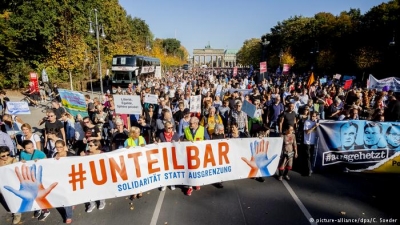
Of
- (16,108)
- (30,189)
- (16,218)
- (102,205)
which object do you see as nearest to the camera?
(30,189)

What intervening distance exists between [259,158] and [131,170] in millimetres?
2958

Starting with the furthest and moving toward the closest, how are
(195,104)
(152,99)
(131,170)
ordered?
(152,99), (195,104), (131,170)

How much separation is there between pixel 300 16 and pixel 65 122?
70.9 metres

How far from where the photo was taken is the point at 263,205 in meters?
5.42

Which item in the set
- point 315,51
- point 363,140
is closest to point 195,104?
point 363,140

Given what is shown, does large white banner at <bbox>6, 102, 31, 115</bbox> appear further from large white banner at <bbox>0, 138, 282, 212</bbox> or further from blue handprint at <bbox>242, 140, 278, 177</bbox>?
blue handprint at <bbox>242, 140, 278, 177</bbox>

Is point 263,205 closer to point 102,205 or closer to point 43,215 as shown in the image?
point 102,205

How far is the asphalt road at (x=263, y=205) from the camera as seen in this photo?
4945 millimetres

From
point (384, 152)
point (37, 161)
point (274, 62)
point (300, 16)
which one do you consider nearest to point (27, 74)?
point (37, 161)

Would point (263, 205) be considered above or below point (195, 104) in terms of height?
below

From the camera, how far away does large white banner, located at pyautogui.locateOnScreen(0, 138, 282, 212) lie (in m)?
4.75

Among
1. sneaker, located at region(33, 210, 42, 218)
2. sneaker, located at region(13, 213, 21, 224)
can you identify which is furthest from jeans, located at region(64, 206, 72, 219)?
sneaker, located at region(13, 213, 21, 224)

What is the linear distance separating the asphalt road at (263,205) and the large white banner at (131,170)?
0.38 m

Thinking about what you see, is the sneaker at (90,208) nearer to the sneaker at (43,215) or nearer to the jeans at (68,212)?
the jeans at (68,212)
